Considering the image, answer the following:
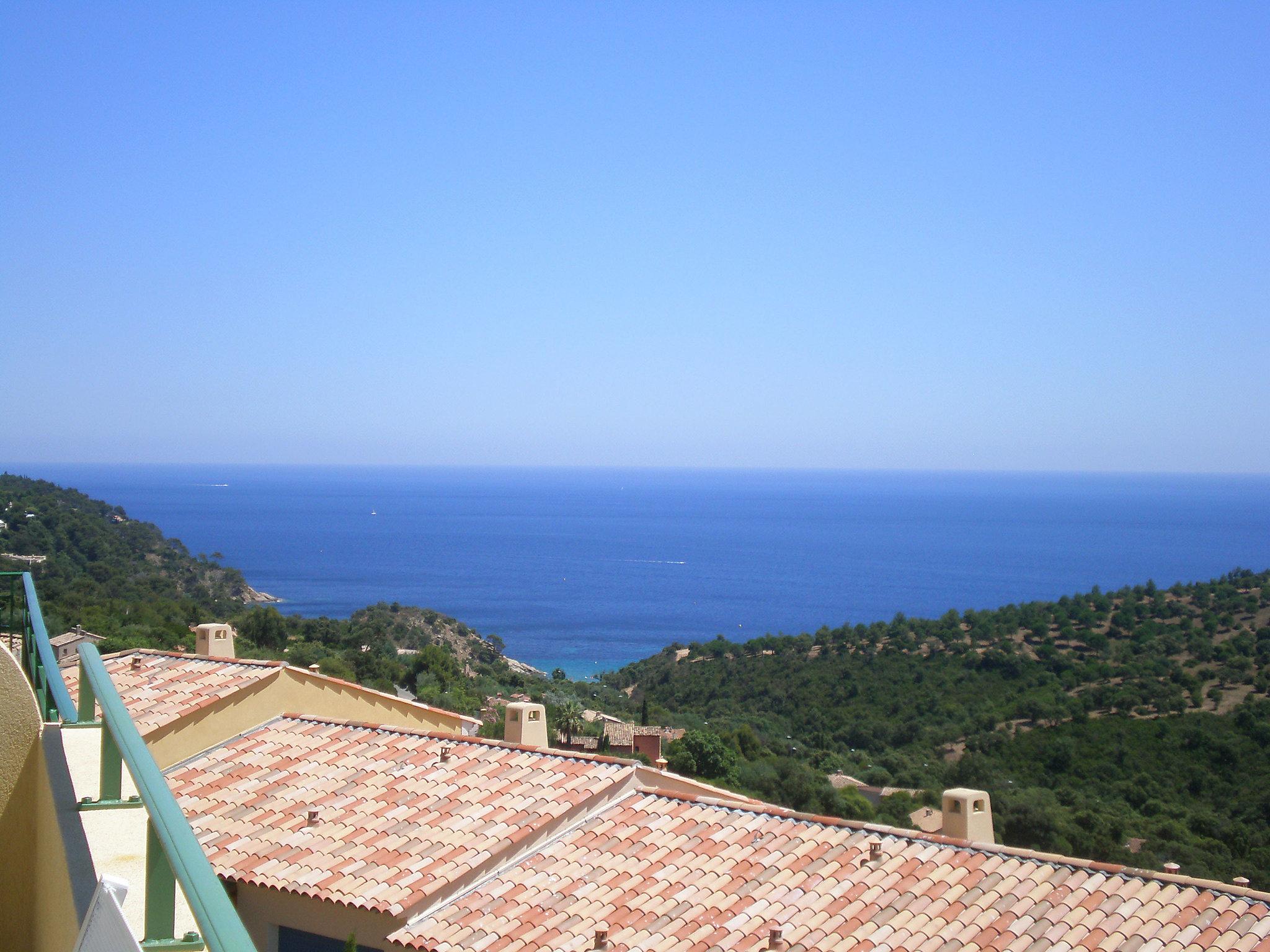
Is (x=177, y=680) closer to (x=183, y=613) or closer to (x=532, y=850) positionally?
(x=532, y=850)

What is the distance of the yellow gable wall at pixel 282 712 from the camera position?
35.2ft

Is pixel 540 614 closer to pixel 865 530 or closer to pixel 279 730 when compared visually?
pixel 279 730

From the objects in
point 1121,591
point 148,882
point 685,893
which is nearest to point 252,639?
point 685,893

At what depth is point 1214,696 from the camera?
38.3 m

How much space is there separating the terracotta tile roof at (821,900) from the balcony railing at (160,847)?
5.91 m

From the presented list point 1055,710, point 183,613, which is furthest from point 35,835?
point 183,613

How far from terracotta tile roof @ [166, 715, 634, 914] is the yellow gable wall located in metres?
0.17

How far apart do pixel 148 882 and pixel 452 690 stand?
3686cm

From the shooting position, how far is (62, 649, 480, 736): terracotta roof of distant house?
11.0 meters

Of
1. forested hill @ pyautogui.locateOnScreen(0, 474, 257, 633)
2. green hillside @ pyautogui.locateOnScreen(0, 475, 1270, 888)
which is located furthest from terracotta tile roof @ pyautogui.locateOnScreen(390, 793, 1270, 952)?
forested hill @ pyautogui.locateOnScreen(0, 474, 257, 633)

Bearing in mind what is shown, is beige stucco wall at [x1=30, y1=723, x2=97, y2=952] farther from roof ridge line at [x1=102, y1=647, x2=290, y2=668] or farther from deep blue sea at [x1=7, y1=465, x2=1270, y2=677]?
deep blue sea at [x1=7, y1=465, x2=1270, y2=677]

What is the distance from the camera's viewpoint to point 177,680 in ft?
39.3

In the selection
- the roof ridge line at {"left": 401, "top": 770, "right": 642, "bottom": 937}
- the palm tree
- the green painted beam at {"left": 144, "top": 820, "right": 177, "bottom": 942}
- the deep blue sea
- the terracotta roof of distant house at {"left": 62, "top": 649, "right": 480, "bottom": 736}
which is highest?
the green painted beam at {"left": 144, "top": 820, "right": 177, "bottom": 942}

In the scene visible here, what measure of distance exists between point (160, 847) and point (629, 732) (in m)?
33.3
